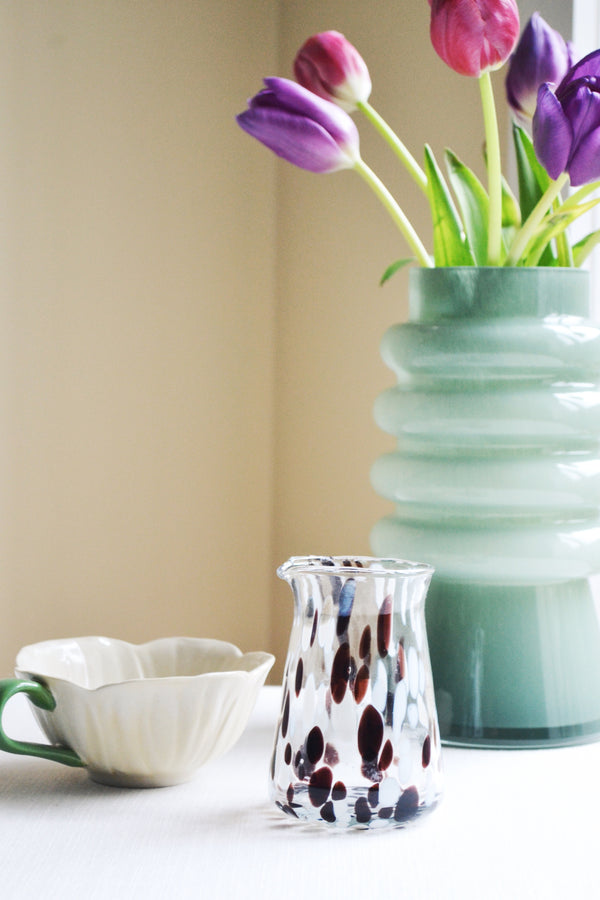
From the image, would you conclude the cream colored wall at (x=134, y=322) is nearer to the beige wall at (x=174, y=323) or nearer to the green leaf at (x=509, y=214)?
the beige wall at (x=174, y=323)

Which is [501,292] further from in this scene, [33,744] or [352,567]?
[33,744]

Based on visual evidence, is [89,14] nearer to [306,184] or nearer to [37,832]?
[306,184]

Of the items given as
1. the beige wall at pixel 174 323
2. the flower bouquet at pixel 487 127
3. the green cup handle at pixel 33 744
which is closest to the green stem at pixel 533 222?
the flower bouquet at pixel 487 127

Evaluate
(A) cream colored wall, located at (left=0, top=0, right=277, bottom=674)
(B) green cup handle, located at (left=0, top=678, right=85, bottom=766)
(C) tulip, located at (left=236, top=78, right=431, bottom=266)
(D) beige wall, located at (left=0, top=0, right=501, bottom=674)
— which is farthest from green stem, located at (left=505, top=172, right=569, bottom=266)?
(A) cream colored wall, located at (left=0, top=0, right=277, bottom=674)

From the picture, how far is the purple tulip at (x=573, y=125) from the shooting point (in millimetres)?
562

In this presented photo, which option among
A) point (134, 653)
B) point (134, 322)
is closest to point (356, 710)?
point (134, 653)

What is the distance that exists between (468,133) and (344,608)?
3.23ft

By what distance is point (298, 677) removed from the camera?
0.48 m

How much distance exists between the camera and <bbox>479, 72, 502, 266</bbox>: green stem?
0.63 metres

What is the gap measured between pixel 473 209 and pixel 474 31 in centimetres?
12

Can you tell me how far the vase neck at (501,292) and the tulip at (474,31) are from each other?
115 millimetres

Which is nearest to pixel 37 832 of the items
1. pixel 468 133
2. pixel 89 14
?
pixel 468 133

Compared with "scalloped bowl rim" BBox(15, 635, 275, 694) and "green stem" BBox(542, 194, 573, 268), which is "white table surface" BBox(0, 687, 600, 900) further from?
"green stem" BBox(542, 194, 573, 268)

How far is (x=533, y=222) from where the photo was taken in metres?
0.62
